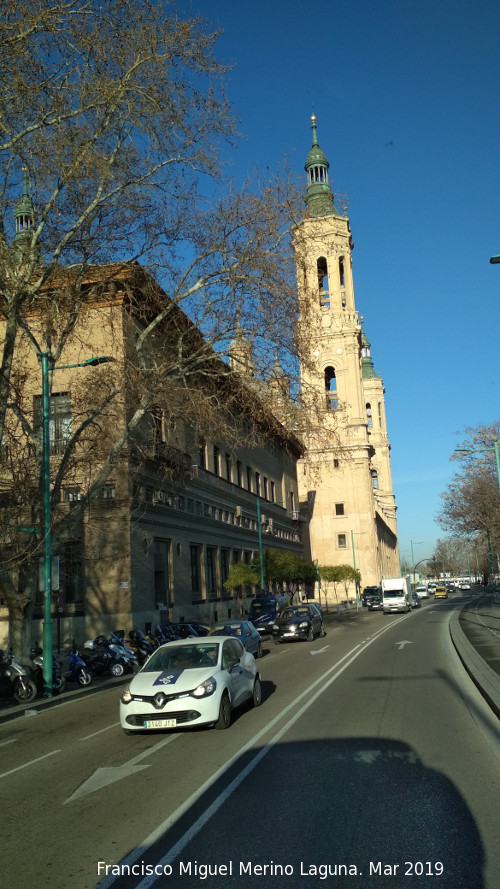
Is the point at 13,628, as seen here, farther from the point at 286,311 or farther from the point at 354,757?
the point at 354,757

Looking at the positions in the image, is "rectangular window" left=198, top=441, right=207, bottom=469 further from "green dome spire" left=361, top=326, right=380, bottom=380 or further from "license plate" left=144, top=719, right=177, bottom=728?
"green dome spire" left=361, top=326, right=380, bottom=380

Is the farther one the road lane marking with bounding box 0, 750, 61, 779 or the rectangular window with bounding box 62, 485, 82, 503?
the rectangular window with bounding box 62, 485, 82, 503

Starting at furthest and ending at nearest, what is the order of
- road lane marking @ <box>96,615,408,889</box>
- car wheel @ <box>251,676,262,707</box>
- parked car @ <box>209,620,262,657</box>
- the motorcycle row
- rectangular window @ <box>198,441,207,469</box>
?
rectangular window @ <box>198,441,207,469</box>, parked car @ <box>209,620,262,657</box>, the motorcycle row, car wheel @ <box>251,676,262,707</box>, road lane marking @ <box>96,615,408,889</box>

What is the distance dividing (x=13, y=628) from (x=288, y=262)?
13.0m

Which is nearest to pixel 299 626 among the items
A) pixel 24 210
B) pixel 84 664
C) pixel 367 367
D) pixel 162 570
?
pixel 162 570

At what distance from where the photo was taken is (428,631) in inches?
1230

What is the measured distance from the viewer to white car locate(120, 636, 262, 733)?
10.5m

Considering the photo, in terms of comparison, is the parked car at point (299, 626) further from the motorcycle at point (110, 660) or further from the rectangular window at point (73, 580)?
the motorcycle at point (110, 660)

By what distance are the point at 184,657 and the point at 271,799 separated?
5.14m

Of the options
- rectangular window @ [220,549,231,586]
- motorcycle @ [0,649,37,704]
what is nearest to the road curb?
motorcycle @ [0,649,37,704]

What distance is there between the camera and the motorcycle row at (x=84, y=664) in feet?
56.3

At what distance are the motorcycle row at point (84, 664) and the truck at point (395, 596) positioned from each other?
97.1ft

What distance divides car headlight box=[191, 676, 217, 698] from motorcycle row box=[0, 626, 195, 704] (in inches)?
316

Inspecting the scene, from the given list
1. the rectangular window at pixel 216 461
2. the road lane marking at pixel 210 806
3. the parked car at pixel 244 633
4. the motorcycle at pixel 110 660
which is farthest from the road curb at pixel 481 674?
the rectangular window at pixel 216 461
